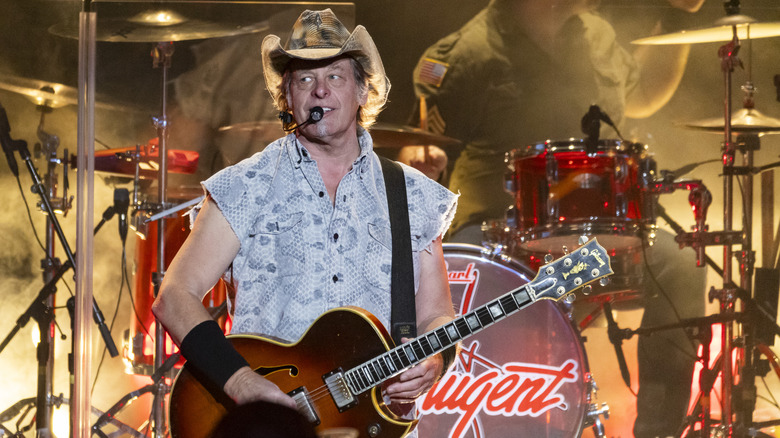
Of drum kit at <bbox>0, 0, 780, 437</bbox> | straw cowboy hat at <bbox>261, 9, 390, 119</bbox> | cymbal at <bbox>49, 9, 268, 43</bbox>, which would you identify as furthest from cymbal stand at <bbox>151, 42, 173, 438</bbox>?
straw cowboy hat at <bbox>261, 9, 390, 119</bbox>

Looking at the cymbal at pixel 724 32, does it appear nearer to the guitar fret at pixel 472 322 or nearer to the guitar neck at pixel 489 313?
the guitar neck at pixel 489 313

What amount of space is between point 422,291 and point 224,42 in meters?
2.92

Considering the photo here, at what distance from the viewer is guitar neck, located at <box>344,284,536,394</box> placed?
2.36 meters

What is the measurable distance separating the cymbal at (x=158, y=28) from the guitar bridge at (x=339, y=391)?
291 cm

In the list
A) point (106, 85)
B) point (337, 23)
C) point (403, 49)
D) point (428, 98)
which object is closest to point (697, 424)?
point (428, 98)

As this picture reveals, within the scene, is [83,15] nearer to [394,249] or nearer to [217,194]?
[217,194]

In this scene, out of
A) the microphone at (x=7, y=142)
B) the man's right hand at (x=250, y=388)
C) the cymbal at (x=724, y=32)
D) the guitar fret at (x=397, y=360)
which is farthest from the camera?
the cymbal at (x=724, y=32)

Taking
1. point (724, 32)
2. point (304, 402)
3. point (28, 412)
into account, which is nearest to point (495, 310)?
point (304, 402)

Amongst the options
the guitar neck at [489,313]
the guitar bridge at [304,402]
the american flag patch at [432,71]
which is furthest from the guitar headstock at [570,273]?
the american flag patch at [432,71]

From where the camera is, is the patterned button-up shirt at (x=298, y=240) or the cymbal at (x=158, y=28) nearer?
the patterned button-up shirt at (x=298, y=240)

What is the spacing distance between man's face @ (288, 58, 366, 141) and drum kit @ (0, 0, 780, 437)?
6.23 ft

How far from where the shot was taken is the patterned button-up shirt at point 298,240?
2.54 meters

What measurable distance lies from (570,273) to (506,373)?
6.92 ft

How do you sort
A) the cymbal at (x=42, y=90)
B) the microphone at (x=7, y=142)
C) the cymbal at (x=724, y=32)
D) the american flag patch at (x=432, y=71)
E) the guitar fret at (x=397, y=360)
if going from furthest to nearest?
the american flag patch at (x=432, y=71)
the cymbal at (x=724, y=32)
the cymbal at (x=42, y=90)
the microphone at (x=7, y=142)
the guitar fret at (x=397, y=360)
